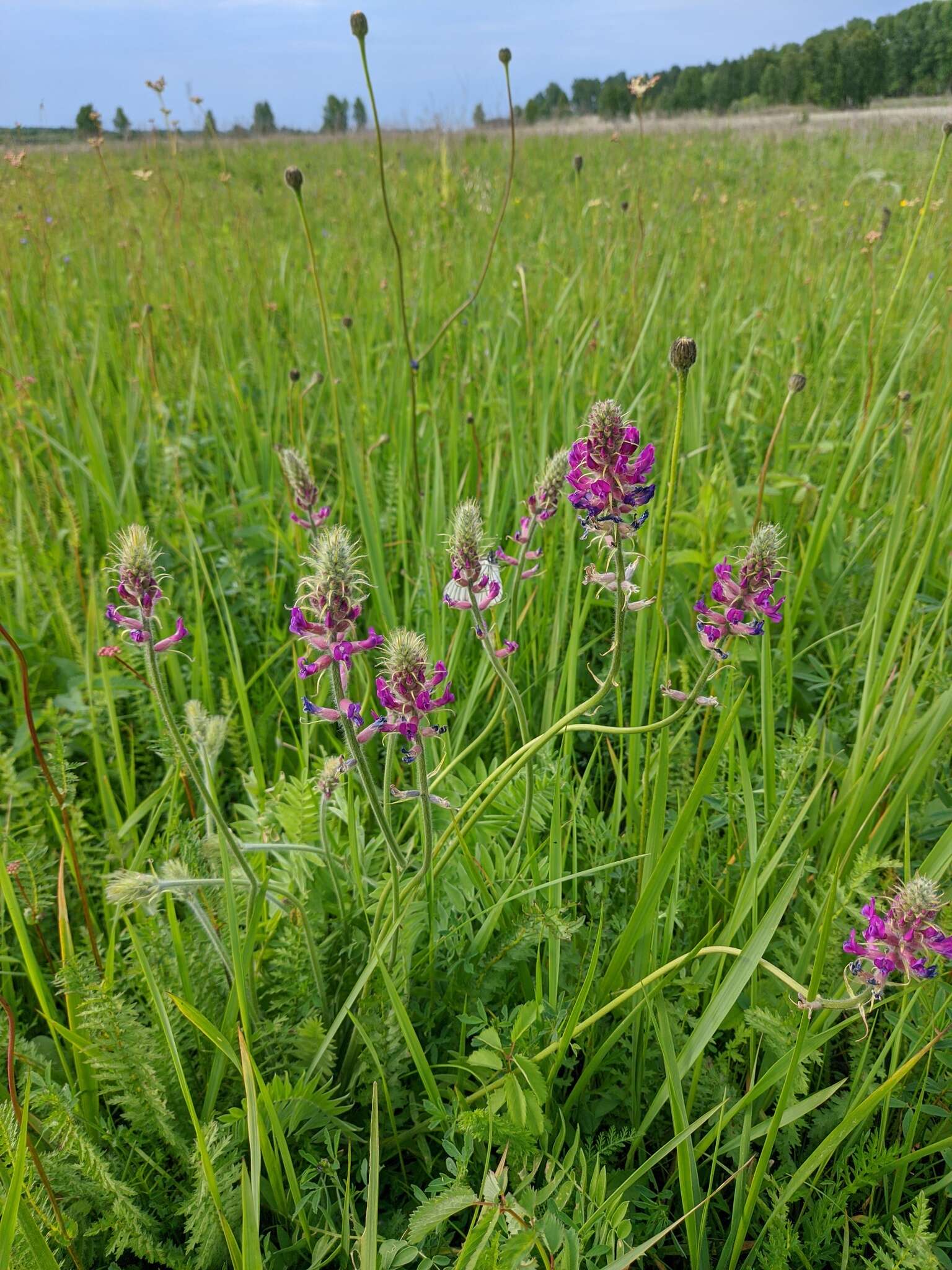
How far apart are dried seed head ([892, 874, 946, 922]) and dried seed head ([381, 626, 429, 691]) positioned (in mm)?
626

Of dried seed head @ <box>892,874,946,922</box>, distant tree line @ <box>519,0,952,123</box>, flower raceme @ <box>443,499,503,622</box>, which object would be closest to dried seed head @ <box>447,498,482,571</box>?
flower raceme @ <box>443,499,503,622</box>

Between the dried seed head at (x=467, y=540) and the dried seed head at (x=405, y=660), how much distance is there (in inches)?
5.5

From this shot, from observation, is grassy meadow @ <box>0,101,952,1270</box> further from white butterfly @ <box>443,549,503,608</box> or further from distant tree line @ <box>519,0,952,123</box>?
distant tree line @ <box>519,0,952,123</box>

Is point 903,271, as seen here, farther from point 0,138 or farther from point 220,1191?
point 0,138

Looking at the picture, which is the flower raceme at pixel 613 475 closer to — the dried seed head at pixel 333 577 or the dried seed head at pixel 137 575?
the dried seed head at pixel 333 577

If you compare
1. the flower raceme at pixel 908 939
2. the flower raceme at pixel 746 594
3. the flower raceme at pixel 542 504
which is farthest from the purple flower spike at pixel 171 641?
the flower raceme at pixel 908 939

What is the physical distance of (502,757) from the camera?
1.72 meters

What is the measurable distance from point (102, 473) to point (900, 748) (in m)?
2.40

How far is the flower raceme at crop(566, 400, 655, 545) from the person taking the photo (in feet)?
2.96

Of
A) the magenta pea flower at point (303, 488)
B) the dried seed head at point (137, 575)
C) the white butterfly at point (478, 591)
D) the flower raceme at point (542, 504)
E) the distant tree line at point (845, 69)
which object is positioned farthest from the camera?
the distant tree line at point (845, 69)

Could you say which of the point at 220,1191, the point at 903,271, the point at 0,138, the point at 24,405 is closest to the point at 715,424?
the point at 903,271

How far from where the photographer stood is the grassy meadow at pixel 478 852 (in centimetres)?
101

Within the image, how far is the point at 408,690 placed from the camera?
932 millimetres

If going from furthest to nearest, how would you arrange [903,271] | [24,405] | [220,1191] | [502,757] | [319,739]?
1. [24,405]
2. [903,271]
3. [319,739]
4. [502,757]
5. [220,1191]
